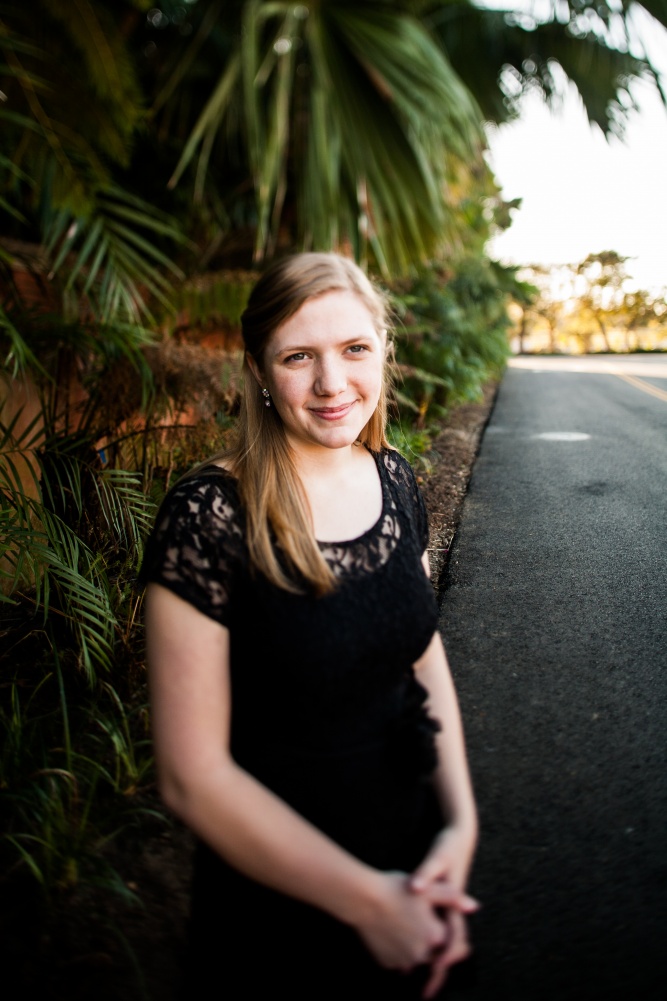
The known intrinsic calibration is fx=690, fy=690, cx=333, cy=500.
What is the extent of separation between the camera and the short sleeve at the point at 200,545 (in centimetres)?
112

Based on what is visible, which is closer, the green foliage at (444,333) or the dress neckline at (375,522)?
the dress neckline at (375,522)

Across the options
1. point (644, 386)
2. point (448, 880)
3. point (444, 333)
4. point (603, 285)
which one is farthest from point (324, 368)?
point (603, 285)

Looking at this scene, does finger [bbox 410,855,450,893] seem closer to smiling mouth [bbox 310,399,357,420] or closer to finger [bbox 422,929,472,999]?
finger [bbox 422,929,472,999]

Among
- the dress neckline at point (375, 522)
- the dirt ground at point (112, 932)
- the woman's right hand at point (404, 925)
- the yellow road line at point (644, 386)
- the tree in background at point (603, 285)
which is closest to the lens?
the woman's right hand at point (404, 925)

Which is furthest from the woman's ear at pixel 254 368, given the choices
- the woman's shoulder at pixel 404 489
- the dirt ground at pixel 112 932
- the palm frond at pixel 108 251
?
the palm frond at pixel 108 251

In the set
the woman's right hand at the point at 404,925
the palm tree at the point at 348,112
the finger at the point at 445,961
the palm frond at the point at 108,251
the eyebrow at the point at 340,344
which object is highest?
the palm tree at the point at 348,112

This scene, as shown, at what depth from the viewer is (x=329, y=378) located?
1325mm

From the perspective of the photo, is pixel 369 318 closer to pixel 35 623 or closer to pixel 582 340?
pixel 35 623

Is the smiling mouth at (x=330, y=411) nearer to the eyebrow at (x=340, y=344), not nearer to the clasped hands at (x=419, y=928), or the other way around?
the eyebrow at (x=340, y=344)

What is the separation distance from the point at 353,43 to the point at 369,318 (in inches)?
104

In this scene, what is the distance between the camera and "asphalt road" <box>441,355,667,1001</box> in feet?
4.97

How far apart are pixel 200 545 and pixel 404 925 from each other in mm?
655

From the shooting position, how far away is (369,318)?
4.58 feet

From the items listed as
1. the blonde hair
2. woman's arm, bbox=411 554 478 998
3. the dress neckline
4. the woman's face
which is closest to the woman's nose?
the woman's face
